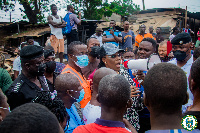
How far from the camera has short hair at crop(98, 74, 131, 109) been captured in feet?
6.48

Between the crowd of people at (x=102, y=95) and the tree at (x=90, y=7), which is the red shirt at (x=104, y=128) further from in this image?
the tree at (x=90, y=7)

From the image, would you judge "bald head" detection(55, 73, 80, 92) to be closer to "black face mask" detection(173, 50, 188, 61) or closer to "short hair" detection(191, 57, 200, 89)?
"short hair" detection(191, 57, 200, 89)

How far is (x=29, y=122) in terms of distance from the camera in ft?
3.60

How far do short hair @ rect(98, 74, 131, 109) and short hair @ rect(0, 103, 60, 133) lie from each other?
2.79ft

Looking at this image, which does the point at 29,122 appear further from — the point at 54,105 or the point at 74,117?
the point at 74,117

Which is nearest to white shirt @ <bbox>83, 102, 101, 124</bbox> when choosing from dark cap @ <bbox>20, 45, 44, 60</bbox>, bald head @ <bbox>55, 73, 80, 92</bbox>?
bald head @ <bbox>55, 73, 80, 92</bbox>

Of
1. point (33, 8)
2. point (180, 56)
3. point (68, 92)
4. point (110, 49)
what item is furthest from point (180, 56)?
point (33, 8)

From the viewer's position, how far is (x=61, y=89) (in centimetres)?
281

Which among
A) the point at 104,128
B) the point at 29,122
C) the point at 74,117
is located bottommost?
the point at 74,117

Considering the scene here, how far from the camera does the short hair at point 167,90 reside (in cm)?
162

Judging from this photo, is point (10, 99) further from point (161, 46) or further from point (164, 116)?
point (161, 46)

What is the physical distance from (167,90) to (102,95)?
2.25ft

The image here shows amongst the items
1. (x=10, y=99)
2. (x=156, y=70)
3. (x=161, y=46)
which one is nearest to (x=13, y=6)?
(x=161, y=46)

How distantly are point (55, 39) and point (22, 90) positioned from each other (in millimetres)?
4914
